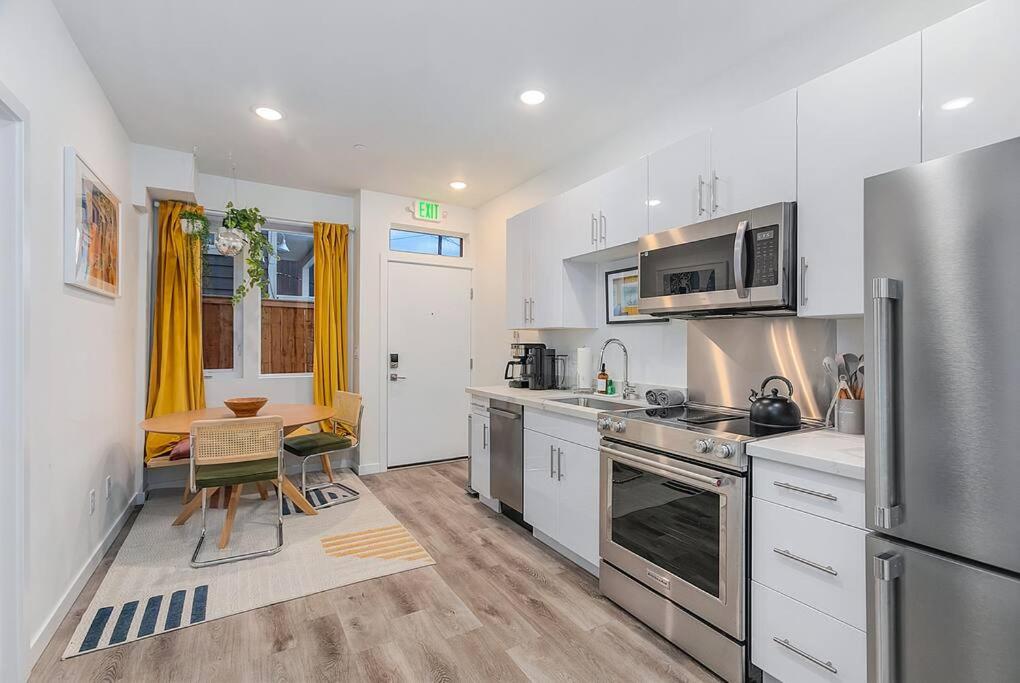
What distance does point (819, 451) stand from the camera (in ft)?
5.32

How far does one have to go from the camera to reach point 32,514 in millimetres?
1959

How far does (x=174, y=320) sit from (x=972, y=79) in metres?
5.00

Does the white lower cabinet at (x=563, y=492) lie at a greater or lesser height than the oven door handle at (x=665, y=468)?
lesser

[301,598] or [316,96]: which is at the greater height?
[316,96]

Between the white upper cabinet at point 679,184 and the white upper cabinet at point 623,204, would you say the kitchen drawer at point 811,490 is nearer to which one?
the white upper cabinet at point 679,184

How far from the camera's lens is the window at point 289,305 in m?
4.67

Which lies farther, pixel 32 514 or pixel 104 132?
pixel 104 132

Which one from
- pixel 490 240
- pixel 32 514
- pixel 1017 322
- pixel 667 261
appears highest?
pixel 490 240

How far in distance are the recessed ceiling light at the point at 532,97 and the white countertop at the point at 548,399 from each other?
1.85 metres

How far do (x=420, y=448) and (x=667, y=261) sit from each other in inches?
134

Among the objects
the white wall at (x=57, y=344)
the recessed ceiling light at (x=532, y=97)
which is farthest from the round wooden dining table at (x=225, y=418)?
the recessed ceiling light at (x=532, y=97)

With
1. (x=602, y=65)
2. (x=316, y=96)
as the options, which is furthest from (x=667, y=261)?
(x=316, y=96)

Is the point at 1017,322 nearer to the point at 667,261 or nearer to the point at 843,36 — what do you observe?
the point at 667,261

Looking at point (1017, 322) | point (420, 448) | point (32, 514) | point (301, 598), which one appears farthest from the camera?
point (420, 448)
